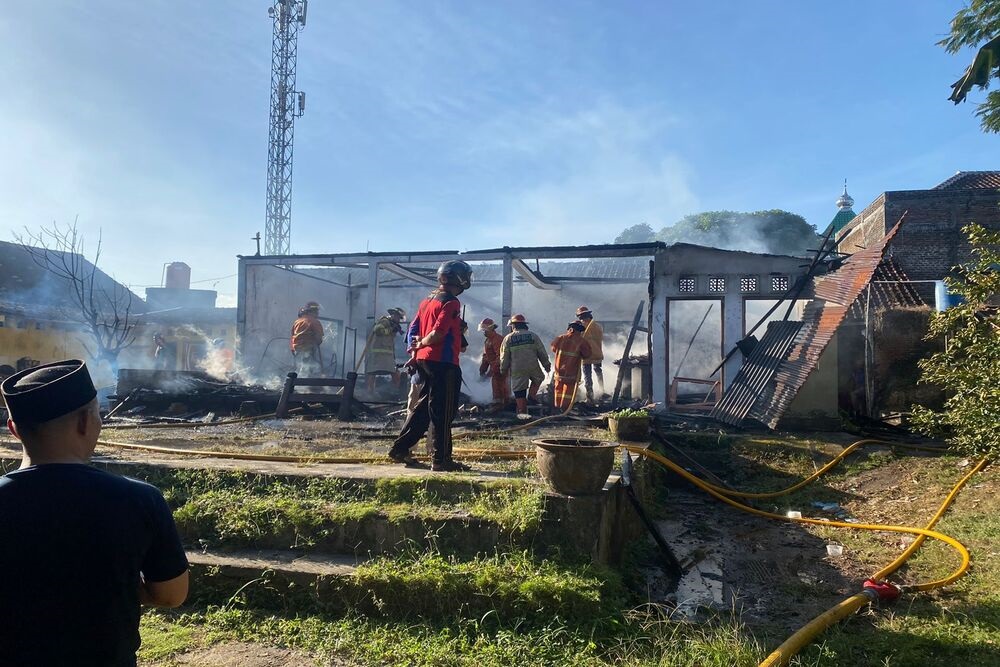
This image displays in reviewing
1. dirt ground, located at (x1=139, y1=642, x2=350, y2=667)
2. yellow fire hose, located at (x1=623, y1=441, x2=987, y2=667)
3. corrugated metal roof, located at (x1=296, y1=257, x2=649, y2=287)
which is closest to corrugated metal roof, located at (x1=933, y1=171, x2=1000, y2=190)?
corrugated metal roof, located at (x1=296, y1=257, x2=649, y2=287)

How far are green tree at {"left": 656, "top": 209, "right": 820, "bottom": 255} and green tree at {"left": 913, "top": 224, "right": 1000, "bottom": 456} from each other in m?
32.9

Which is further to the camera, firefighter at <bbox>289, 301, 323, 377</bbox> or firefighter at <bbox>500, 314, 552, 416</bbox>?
firefighter at <bbox>289, 301, 323, 377</bbox>

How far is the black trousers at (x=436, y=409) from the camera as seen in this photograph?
15.6 feet

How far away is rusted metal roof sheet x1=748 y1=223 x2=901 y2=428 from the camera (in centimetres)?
801

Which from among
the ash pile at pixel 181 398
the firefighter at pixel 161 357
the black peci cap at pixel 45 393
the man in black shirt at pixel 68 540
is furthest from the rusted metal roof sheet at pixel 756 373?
the firefighter at pixel 161 357

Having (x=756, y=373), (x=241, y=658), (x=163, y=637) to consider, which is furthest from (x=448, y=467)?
(x=756, y=373)

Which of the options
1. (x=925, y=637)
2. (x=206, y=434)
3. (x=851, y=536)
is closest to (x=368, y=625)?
(x=925, y=637)

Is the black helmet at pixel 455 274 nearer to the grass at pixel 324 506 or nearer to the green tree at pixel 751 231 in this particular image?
the grass at pixel 324 506

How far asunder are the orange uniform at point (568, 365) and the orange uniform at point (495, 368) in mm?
995

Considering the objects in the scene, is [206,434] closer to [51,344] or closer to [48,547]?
[48,547]

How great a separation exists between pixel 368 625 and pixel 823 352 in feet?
23.0

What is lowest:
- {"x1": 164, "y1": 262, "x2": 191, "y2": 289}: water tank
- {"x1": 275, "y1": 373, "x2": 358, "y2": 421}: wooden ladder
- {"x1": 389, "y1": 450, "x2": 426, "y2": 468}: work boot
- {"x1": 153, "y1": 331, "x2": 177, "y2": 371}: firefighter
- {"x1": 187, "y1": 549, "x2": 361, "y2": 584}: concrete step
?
{"x1": 187, "y1": 549, "x2": 361, "y2": 584}: concrete step

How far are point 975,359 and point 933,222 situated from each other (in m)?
18.3

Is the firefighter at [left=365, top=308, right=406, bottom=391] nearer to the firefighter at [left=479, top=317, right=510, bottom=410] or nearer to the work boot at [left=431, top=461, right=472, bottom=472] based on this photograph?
the firefighter at [left=479, top=317, right=510, bottom=410]
